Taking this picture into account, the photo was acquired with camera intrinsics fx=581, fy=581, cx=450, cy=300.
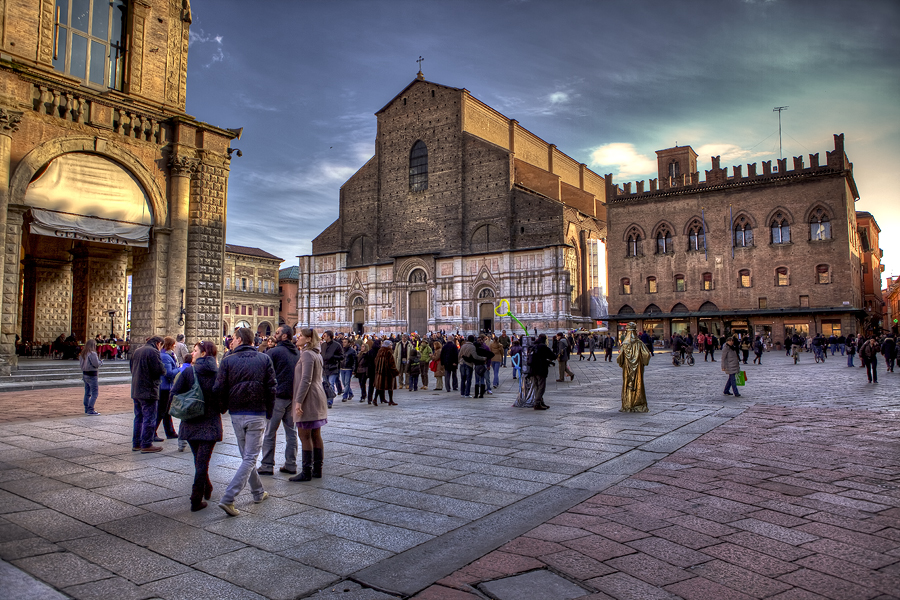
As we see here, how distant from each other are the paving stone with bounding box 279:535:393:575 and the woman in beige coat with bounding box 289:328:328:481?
180 cm

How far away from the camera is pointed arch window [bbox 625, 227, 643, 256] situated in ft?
140

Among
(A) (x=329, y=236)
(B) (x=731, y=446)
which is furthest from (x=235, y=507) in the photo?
(A) (x=329, y=236)

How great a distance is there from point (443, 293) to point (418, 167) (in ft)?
33.5

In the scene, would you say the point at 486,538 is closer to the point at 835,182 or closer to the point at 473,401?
the point at 473,401

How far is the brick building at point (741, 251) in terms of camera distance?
3672cm

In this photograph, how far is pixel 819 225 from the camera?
37.2 m

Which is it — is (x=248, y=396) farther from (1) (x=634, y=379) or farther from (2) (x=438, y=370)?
(2) (x=438, y=370)

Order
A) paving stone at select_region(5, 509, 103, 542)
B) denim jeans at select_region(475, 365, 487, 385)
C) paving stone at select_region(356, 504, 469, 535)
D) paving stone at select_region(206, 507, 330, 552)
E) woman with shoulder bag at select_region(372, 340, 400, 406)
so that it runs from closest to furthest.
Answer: paving stone at select_region(206, 507, 330, 552) → paving stone at select_region(5, 509, 103, 542) → paving stone at select_region(356, 504, 469, 535) → woman with shoulder bag at select_region(372, 340, 400, 406) → denim jeans at select_region(475, 365, 487, 385)

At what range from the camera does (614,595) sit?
10.3 ft

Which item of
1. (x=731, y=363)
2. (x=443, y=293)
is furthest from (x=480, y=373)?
(x=443, y=293)

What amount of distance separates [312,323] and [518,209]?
19.4m

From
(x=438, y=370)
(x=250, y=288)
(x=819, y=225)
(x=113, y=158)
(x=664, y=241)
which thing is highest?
(x=819, y=225)

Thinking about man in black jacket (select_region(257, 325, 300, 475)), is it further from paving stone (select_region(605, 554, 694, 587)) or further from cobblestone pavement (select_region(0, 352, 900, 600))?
paving stone (select_region(605, 554, 694, 587))

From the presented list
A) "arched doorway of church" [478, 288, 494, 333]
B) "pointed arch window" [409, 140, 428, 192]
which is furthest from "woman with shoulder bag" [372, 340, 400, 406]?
"pointed arch window" [409, 140, 428, 192]
